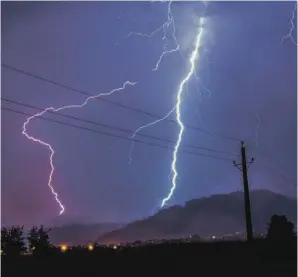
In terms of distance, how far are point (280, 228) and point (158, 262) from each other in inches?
347

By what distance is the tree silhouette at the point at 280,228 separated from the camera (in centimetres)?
2212

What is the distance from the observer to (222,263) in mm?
17094

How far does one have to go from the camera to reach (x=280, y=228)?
883 inches

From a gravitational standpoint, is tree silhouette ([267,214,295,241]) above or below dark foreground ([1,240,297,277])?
above

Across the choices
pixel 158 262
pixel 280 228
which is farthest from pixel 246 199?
pixel 158 262

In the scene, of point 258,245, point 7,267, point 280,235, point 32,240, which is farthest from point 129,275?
point 32,240

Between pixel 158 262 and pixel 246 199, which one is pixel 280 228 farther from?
pixel 158 262

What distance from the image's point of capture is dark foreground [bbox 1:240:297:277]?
14375 mm

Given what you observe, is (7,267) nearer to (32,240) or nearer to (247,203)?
(247,203)

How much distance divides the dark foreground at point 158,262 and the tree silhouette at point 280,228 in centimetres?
228

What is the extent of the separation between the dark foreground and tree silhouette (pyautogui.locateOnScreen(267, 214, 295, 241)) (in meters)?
2.28

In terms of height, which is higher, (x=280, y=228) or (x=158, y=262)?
(x=280, y=228)

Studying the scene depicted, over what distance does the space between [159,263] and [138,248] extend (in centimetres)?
126

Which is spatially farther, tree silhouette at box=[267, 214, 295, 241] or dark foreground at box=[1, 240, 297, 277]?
tree silhouette at box=[267, 214, 295, 241]
